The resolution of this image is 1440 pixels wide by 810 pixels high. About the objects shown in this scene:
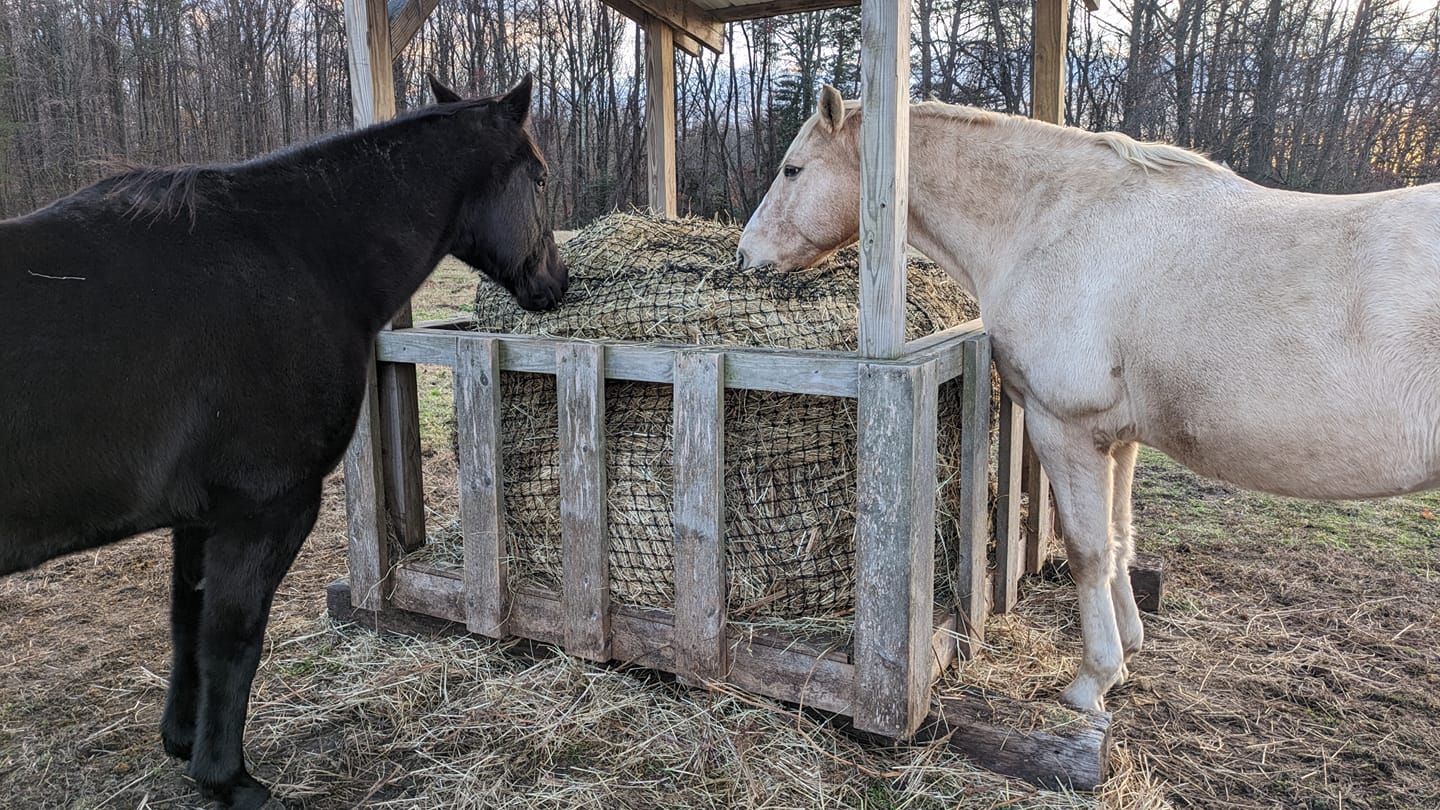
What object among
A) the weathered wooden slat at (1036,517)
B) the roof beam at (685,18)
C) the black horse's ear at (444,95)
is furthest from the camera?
the roof beam at (685,18)

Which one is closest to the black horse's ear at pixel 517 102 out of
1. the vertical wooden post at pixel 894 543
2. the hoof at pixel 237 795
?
the vertical wooden post at pixel 894 543

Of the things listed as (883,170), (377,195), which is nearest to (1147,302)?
(883,170)

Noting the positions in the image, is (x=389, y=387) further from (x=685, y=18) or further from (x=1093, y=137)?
(x=1093, y=137)

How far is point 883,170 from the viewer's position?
2.34 metres

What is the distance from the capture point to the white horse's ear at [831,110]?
2859 mm

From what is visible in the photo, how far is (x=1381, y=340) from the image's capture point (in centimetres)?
214

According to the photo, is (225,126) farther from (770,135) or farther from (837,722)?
(837,722)

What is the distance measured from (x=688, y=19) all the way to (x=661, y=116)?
1.86ft

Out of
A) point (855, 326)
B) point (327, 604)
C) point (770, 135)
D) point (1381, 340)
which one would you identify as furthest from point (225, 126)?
point (1381, 340)

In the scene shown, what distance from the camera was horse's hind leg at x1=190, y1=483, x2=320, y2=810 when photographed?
2.31m

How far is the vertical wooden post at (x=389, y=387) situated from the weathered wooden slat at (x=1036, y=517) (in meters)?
2.73

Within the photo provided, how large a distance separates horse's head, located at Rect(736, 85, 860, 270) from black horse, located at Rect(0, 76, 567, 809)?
34.7 inches

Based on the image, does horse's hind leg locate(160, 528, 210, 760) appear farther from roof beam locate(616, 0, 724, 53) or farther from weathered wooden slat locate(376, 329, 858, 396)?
roof beam locate(616, 0, 724, 53)

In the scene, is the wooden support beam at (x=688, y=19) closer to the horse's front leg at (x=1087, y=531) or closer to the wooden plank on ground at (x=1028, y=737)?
the horse's front leg at (x=1087, y=531)
